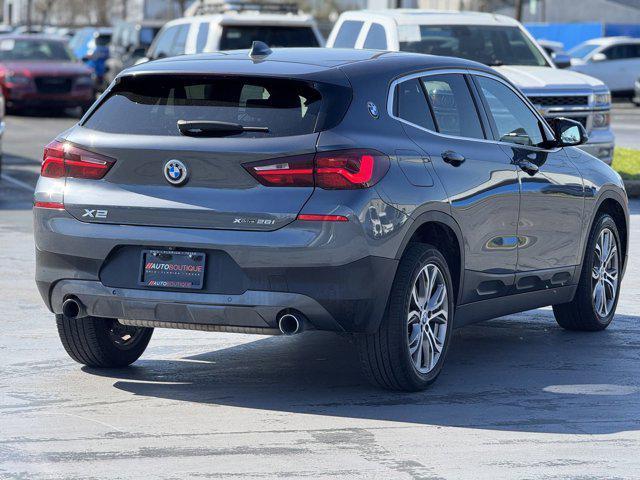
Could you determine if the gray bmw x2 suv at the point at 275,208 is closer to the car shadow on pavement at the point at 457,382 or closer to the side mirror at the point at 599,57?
the car shadow on pavement at the point at 457,382

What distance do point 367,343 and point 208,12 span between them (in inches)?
702

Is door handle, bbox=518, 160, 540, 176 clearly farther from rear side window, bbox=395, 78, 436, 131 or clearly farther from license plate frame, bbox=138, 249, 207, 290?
license plate frame, bbox=138, 249, 207, 290

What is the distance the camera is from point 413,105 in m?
7.82

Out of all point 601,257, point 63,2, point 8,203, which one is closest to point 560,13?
point 63,2

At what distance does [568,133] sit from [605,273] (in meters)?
1.07

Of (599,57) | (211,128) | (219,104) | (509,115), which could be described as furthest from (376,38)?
(599,57)

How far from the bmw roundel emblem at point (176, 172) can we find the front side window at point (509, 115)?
2128 mm

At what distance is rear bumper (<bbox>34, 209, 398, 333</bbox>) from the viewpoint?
6949mm

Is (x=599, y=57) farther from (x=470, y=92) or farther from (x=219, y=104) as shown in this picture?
(x=219, y=104)

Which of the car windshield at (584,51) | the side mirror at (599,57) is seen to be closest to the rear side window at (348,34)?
the side mirror at (599,57)

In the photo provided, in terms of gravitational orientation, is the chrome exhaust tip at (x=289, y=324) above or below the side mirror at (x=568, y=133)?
below

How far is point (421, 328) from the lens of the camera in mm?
7578

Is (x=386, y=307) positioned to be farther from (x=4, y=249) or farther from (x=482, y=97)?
(x=4, y=249)

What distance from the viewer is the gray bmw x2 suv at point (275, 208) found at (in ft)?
22.9
